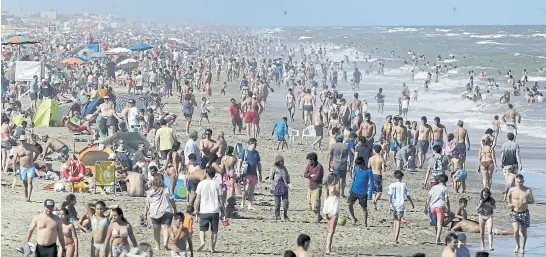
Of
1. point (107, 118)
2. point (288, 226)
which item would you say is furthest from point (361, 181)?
point (107, 118)

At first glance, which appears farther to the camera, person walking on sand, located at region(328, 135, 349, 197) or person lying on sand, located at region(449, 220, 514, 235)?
person walking on sand, located at region(328, 135, 349, 197)

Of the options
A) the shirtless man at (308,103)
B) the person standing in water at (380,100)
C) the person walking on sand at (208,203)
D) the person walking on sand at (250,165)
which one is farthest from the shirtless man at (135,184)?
the person standing in water at (380,100)

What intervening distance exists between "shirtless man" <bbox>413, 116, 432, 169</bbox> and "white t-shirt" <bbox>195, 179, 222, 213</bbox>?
8.61 m

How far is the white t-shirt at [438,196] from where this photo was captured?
1375cm

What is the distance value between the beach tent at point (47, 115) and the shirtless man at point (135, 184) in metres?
10.3

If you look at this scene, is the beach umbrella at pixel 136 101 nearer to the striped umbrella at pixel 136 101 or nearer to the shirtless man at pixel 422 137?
the striped umbrella at pixel 136 101

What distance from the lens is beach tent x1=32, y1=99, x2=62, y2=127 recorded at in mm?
26469

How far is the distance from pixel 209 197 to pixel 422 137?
9.19 metres

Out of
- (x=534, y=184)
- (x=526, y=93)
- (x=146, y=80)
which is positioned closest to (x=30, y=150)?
(x=534, y=184)

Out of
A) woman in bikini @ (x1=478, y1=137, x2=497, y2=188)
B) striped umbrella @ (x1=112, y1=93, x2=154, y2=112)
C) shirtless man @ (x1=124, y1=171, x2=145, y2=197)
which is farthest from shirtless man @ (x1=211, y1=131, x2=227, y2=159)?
striped umbrella @ (x1=112, y1=93, x2=154, y2=112)

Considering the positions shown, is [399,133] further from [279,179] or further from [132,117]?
[279,179]

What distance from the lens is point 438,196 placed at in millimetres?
13781

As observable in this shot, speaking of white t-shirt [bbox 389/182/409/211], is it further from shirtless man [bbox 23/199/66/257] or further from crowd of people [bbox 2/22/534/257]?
shirtless man [bbox 23/199/66/257]

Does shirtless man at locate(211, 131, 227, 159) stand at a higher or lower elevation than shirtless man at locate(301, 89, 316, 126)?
higher
